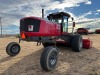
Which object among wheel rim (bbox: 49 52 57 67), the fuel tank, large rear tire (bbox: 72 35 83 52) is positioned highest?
the fuel tank

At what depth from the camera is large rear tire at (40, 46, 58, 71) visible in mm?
6992

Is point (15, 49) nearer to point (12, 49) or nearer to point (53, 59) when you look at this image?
point (12, 49)

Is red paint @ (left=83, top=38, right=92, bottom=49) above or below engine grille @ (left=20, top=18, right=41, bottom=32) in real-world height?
below

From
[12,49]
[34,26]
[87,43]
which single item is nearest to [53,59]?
[34,26]

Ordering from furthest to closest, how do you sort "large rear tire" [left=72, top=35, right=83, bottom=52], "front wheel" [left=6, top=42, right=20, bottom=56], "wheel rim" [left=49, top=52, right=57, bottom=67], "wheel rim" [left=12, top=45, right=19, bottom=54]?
"large rear tire" [left=72, top=35, right=83, bottom=52] → "wheel rim" [left=12, top=45, right=19, bottom=54] → "front wheel" [left=6, top=42, right=20, bottom=56] → "wheel rim" [left=49, top=52, right=57, bottom=67]

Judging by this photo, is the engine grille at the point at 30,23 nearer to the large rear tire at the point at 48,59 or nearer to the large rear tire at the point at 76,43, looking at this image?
the large rear tire at the point at 48,59

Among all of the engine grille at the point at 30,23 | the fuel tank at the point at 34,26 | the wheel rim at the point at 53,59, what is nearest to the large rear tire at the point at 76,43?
the fuel tank at the point at 34,26

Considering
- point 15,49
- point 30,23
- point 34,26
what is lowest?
point 15,49

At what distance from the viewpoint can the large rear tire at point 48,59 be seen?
6.99m

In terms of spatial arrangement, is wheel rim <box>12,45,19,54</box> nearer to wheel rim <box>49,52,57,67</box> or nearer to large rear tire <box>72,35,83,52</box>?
large rear tire <box>72,35,83,52</box>

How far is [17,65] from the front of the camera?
8227 millimetres

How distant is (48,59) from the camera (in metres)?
7.09

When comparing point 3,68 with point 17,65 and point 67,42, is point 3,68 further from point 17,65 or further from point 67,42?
point 67,42

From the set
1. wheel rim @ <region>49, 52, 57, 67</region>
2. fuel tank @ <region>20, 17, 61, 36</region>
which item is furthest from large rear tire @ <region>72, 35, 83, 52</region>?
wheel rim @ <region>49, 52, 57, 67</region>
